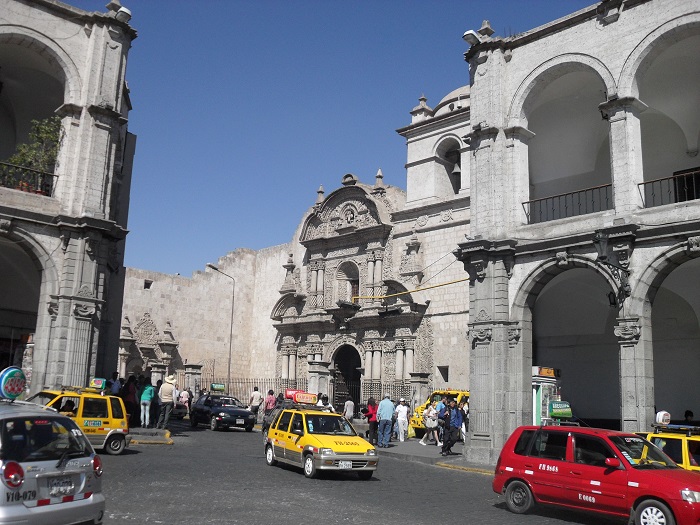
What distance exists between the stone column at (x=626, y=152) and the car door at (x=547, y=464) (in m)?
7.68

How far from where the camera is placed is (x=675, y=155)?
19.5 m

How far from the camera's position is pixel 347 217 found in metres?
33.9

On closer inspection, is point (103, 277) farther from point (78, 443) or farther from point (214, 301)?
point (214, 301)

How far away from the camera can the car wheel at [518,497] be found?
34.6ft

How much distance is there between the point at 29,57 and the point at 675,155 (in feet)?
62.9

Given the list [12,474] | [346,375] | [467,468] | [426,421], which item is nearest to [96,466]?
[12,474]

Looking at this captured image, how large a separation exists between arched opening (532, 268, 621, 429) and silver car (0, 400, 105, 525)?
16.2 meters

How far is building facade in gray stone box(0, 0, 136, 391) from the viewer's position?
61.2ft

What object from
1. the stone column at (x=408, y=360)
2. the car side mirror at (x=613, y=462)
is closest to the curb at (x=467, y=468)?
the car side mirror at (x=613, y=462)

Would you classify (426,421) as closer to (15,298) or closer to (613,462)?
(613,462)

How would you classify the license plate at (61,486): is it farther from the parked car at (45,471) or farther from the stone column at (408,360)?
the stone column at (408,360)

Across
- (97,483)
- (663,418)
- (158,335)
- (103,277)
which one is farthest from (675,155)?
(158,335)

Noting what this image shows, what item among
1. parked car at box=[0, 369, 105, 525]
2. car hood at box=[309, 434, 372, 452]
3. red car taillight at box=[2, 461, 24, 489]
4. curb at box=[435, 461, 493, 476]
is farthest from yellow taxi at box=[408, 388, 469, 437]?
red car taillight at box=[2, 461, 24, 489]

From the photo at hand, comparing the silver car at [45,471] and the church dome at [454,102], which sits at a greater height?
the church dome at [454,102]
